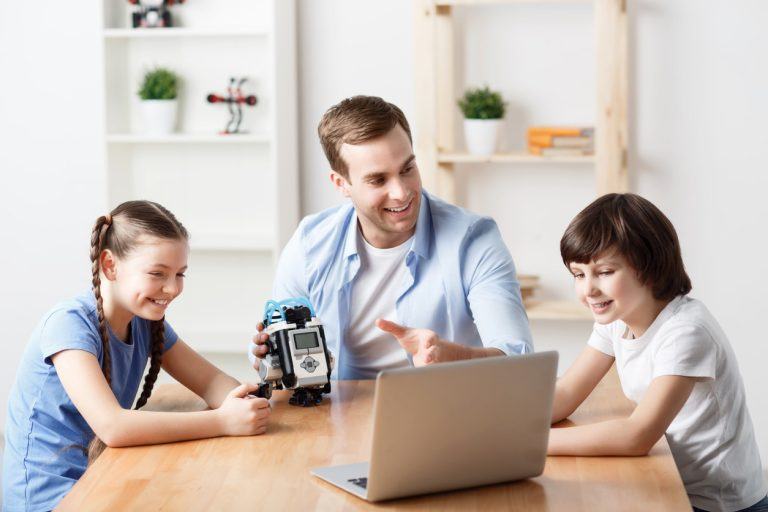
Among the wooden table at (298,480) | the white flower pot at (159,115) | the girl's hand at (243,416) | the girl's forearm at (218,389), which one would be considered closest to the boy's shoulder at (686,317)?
the wooden table at (298,480)

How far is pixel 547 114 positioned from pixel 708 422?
2042 mm

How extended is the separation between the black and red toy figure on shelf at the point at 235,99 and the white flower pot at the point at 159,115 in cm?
15

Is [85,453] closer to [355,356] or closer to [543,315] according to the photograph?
[355,356]

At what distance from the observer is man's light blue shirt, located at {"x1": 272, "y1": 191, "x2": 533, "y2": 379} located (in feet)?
7.48

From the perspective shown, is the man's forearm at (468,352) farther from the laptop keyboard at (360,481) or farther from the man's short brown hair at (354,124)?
the man's short brown hair at (354,124)

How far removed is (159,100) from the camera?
380 cm

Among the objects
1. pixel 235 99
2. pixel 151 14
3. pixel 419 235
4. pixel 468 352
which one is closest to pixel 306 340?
pixel 468 352

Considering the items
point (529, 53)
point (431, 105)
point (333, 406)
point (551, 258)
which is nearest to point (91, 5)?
point (431, 105)

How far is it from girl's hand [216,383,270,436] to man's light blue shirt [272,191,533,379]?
47 cm

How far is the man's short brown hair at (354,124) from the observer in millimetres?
2248

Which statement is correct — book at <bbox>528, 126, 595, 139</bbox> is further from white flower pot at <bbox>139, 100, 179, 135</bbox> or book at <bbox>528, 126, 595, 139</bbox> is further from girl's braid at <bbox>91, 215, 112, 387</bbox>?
girl's braid at <bbox>91, 215, 112, 387</bbox>

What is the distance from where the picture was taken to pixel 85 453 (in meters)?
1.97

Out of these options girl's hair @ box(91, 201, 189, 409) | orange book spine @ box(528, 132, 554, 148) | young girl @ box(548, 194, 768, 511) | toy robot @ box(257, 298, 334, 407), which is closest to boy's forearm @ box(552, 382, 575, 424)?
young girl @ box(548, 194, 768, 511)

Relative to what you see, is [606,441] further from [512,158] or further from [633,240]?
[512,158]
